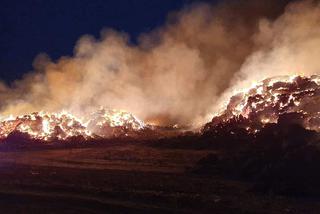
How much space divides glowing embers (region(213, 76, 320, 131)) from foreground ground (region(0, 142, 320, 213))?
28.9 feet

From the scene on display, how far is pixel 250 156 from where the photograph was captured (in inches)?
1407

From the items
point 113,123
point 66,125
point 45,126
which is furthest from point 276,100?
point 45,126

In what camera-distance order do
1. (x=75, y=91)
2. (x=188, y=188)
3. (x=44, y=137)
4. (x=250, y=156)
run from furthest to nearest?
1. (x=75, y=91)
2. (x=44, y=137)
3. (x=250, y=156)
4. (x=188, y=188)

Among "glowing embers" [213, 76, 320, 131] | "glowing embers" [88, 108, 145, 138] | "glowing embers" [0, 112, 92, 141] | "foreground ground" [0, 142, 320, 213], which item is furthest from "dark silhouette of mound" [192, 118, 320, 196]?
"glowing embers" [0, 112, 92, 141]

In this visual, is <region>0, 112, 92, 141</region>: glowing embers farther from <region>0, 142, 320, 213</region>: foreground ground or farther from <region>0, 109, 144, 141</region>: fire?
<region>0, 142, 320, 213</region>: foreground ground

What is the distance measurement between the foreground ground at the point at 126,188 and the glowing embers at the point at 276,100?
28.9ft

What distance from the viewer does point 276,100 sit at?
52281 millimetres

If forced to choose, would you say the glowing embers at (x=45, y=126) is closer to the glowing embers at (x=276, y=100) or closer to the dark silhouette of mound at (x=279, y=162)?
the glowing embers at (x=276, y=100)

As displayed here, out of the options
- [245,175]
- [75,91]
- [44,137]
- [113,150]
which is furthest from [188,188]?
[75,91]

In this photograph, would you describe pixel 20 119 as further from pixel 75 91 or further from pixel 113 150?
pixel 113 150

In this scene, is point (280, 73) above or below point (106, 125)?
above

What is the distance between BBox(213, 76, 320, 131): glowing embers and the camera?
4807cm

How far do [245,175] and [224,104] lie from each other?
30.1 meters

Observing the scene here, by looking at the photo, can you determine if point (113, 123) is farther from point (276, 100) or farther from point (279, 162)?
point (279, 162)
